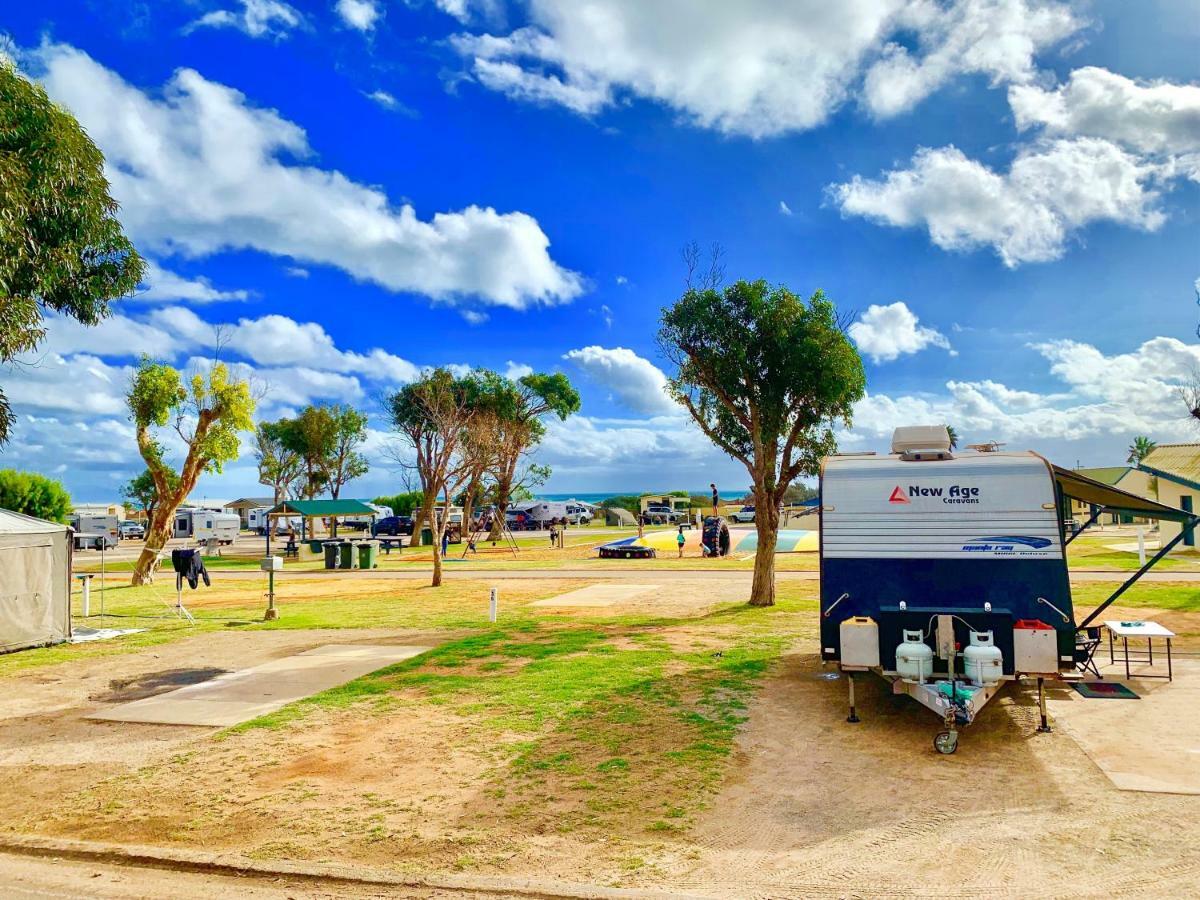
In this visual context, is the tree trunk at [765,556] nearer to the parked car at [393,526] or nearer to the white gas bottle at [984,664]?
the white gas bottle at [984,664]

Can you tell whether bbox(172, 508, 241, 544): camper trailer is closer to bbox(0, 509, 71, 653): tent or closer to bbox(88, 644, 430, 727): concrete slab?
bbox(0, 509, 71, 653): tent

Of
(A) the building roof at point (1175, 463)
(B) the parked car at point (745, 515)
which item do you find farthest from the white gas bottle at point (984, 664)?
(B) the parked car at point (745, 515)

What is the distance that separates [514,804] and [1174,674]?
961cm

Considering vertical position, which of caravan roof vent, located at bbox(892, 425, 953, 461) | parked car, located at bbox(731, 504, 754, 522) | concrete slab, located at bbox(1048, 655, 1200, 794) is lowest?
concrete slab, located at bbox(1048, 655, 1200, 794)

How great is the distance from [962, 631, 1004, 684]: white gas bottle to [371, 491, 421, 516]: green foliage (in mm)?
66965

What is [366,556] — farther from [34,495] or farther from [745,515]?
[745,515]

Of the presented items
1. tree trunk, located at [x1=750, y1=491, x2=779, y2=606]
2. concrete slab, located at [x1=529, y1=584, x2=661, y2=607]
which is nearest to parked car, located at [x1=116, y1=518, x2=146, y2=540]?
concrete slab, located at [x1=529, y1=584, x2=661, y2=607]

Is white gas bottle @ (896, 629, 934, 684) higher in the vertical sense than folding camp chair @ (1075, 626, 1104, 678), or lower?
higher

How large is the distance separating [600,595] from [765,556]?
5294 millimetres

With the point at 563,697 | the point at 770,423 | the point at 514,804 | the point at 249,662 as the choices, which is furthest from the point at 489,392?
the point at 514,804

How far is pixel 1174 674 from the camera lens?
421 inches

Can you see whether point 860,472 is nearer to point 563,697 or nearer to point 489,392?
point 563,697

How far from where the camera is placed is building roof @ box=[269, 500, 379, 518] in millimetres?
41344

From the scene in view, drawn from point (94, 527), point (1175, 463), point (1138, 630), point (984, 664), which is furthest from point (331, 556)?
point (1175, 463)
